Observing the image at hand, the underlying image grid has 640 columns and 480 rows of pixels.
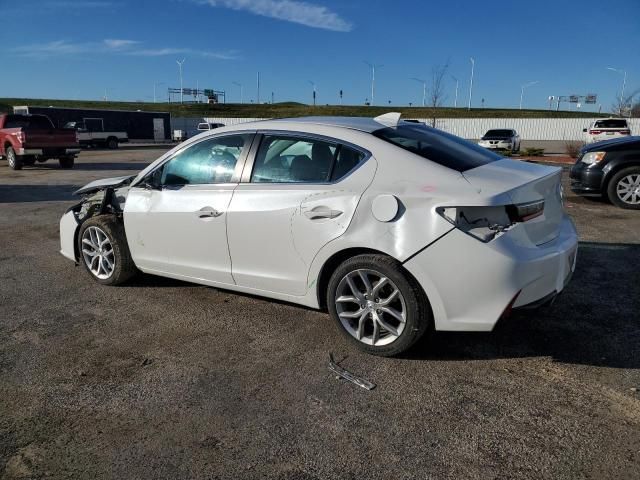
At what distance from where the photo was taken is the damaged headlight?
2.89 m

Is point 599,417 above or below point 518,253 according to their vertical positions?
below

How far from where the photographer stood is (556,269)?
3.07 metres

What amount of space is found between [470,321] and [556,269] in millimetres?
646

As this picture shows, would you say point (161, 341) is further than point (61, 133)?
No

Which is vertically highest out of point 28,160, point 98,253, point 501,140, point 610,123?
point 610,123

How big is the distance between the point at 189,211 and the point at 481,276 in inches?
92.4

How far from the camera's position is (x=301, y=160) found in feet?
11.9

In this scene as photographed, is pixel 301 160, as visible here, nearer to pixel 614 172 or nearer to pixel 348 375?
pixel 348 375

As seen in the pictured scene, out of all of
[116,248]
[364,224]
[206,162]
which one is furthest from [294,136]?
[116,248]

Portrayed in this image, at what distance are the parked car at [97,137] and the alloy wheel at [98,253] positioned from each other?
3062 cm

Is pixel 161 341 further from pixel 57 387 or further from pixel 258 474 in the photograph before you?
pixel 258 474

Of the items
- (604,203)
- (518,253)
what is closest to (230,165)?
(518,253)

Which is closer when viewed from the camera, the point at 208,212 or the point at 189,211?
the point at 208,212

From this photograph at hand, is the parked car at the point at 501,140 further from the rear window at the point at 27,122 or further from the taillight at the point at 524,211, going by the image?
the taillight at the point at 524,211
